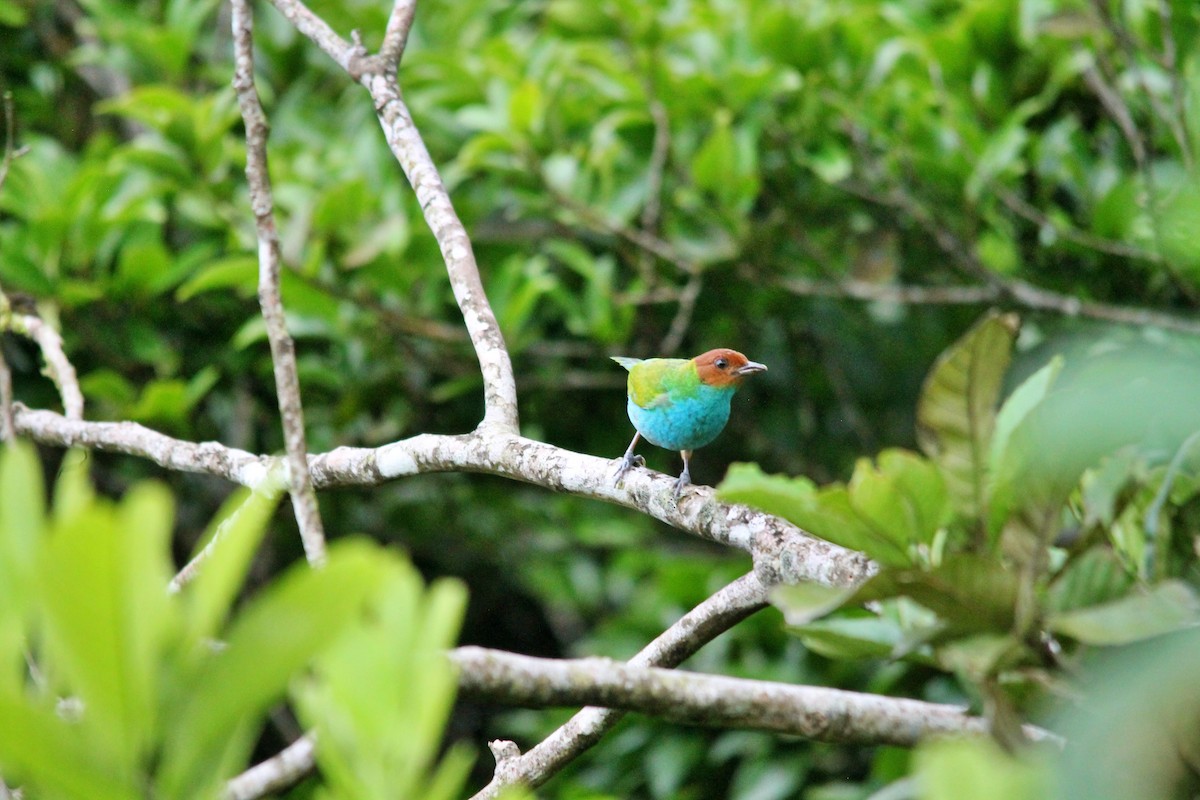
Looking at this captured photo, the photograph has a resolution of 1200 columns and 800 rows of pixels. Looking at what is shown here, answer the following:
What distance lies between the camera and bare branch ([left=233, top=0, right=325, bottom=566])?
130cm

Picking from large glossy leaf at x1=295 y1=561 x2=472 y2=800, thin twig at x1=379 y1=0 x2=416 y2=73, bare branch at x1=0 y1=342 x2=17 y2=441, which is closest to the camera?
large glossy leaf at x1=295 y1=561 x2=472 y2=800

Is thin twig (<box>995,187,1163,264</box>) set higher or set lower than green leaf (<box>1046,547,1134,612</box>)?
higher

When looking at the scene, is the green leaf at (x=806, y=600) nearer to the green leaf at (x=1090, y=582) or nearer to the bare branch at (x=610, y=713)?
the green leaf at (x=1090, y=582)

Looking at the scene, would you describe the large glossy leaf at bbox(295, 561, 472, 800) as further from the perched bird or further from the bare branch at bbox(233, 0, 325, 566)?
the perched bird

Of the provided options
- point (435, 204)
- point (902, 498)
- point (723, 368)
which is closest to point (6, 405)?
point (435, 204)

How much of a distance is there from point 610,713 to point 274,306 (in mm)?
796

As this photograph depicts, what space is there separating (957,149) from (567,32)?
1.63 meters

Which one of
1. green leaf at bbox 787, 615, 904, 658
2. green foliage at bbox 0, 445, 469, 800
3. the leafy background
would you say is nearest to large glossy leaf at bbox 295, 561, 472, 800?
green foliage at bbox 0, 445, 469, 800

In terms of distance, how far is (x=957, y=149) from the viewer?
4.00 m

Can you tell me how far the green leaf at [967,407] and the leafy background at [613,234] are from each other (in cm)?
257

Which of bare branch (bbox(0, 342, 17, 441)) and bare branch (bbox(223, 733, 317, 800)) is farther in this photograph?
bare branch (bbox(0, 342, 17, 441))

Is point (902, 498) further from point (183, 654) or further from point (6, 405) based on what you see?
point (6, 405)

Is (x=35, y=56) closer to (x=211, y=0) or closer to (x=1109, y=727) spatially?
(x=211, y=0)

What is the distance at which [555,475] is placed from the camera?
77.9 inches
